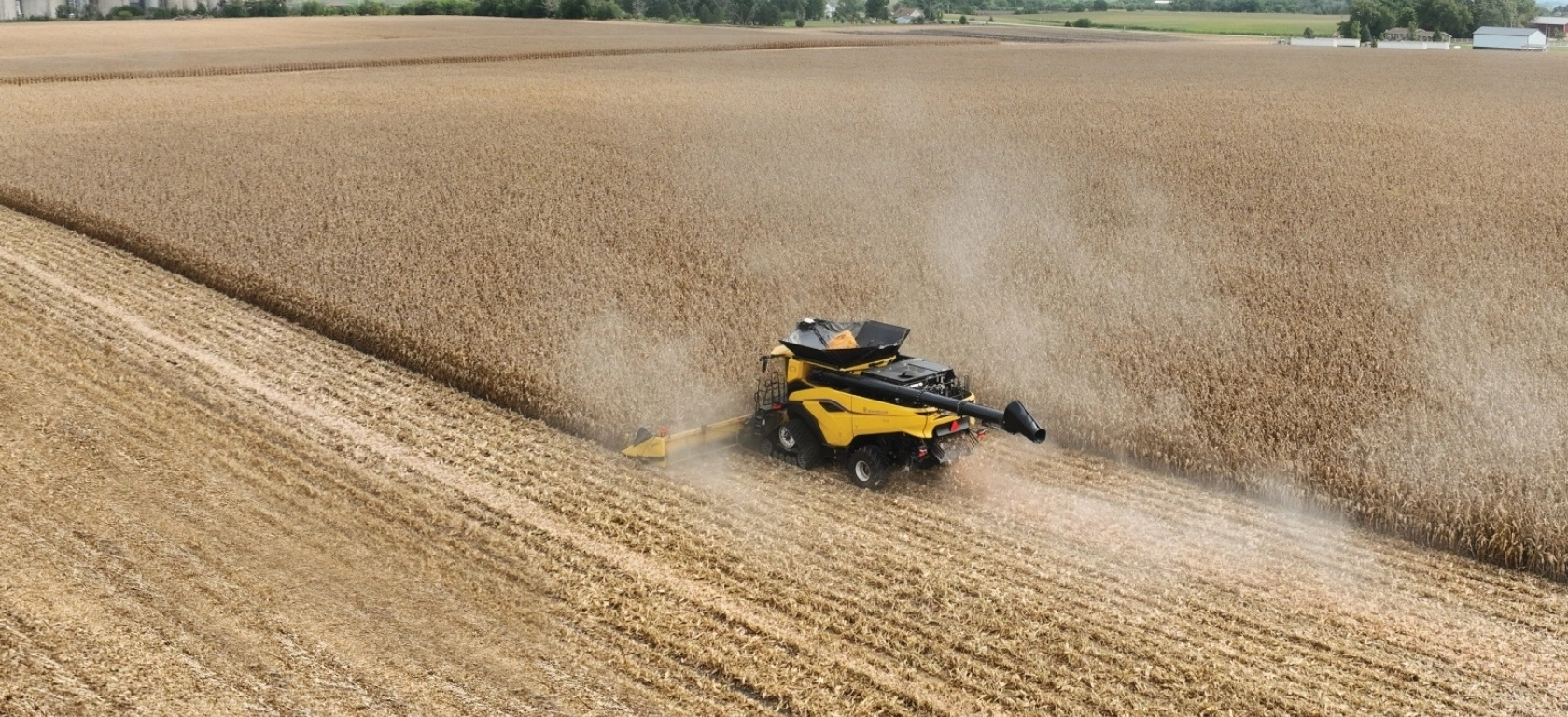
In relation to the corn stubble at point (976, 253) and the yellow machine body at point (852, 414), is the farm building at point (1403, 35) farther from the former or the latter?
the yellow machine body at point (852, 414)

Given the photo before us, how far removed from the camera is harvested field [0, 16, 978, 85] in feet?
185

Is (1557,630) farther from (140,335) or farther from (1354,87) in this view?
(1354,87)

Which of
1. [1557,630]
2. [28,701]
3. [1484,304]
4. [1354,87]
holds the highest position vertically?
[1354,87]

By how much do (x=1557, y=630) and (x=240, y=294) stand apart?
1584 centimetres

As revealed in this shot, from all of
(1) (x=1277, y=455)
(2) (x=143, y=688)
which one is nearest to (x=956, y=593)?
(1) (x=1277, y=455)

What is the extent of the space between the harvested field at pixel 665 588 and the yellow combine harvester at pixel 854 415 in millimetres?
305

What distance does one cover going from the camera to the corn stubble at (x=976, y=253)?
39.6ft

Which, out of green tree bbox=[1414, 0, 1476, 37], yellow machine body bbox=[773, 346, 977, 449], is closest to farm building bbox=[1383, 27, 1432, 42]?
green tree bbox=[1414, 0, 1476, 37]

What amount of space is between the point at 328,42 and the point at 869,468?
7000 cm

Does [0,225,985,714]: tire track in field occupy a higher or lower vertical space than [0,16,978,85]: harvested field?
lower

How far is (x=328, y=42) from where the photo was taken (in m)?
72.8

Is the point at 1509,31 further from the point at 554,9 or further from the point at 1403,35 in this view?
the point at 554,9

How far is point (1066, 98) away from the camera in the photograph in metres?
41.7

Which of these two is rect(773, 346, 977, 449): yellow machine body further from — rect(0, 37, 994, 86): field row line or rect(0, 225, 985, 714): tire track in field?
rect(0, 37, 994, 86): field row line
